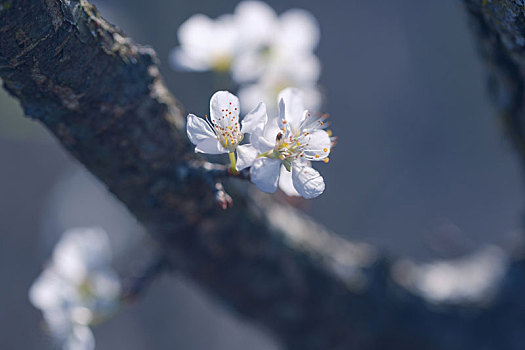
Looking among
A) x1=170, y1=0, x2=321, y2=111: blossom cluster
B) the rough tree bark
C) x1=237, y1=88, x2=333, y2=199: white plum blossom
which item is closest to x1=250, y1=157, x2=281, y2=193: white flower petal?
x1=237, y1=88, x2=333, y2=199: white plum blossom

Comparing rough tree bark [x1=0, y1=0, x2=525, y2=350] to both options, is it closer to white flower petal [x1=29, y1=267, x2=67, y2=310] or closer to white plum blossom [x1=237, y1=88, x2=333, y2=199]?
white plum blossom [x1=237, y1=88, x2=333, y2=199]

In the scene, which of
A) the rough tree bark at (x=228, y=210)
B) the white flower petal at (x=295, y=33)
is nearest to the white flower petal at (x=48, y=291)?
the rough tree bark at (x=228, y=210)

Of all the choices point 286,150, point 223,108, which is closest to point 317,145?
point 286,150

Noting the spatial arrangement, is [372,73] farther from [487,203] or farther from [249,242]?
[249,242]

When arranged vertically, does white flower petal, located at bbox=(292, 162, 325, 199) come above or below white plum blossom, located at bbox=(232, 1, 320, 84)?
below

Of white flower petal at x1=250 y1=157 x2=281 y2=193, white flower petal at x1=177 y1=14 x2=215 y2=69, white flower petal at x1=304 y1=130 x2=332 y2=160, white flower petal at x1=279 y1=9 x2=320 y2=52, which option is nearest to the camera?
white flower petal at x1=250 y1=157 x2=281 y2=193

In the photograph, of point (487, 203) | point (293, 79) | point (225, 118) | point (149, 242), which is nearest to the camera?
point (225, 118)

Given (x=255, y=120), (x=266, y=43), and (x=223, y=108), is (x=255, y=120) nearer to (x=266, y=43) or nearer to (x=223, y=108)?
(x=223, y=108)

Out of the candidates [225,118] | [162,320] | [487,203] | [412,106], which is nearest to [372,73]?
[412,106]
